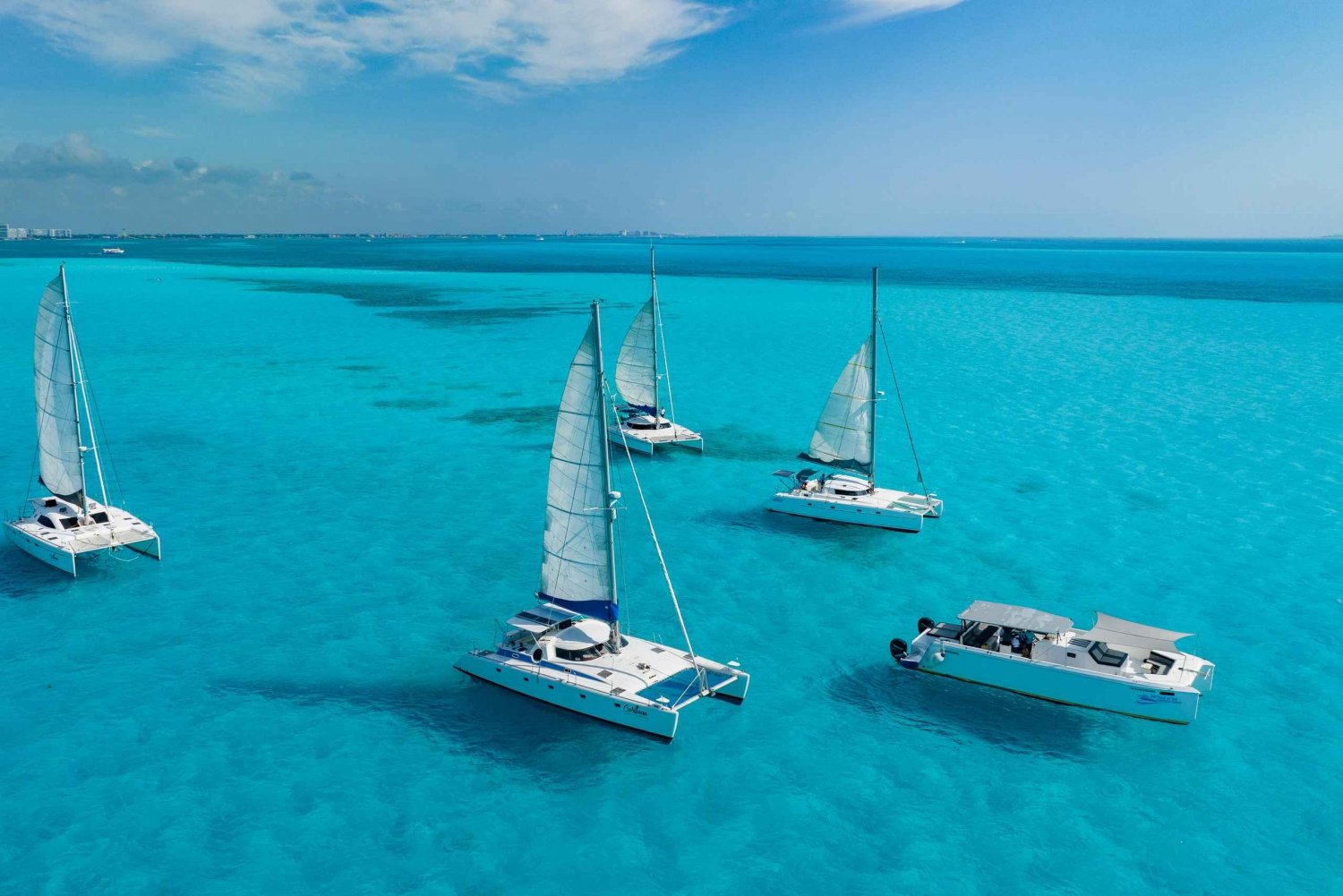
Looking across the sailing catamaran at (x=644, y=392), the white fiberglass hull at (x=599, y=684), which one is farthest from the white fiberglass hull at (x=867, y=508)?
the white fiberglass hull at (x=599, y=684)

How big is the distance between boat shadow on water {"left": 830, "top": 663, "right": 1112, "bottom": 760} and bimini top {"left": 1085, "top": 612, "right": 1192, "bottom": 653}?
269cm

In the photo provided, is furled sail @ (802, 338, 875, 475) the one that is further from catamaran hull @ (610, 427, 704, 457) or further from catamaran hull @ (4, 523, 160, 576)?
catamaran hull @ (4, 523, 160, 576)

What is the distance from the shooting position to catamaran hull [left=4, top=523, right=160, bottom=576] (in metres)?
40.2

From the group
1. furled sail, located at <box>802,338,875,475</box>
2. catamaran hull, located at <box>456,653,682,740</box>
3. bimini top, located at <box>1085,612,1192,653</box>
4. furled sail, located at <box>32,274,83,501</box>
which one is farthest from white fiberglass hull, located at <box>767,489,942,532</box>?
furled sail, located at <box>32,274,83,501</box>

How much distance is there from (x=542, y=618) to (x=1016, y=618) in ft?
57.0

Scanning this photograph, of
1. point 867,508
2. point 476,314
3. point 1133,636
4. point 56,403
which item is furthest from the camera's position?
point 476,314

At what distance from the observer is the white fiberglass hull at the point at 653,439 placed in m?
62.0

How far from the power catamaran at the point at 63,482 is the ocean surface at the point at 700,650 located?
154 cm

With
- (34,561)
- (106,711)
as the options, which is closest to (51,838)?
(106,711)

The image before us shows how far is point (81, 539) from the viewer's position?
136 feet

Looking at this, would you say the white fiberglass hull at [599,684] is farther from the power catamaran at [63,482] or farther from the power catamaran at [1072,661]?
the power catamaran at [63,482]

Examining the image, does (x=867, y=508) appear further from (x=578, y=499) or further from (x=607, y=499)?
(x=578, y=499)

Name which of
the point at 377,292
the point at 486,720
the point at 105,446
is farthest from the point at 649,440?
the point at 377,292

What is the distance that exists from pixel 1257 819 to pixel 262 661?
3397cm
